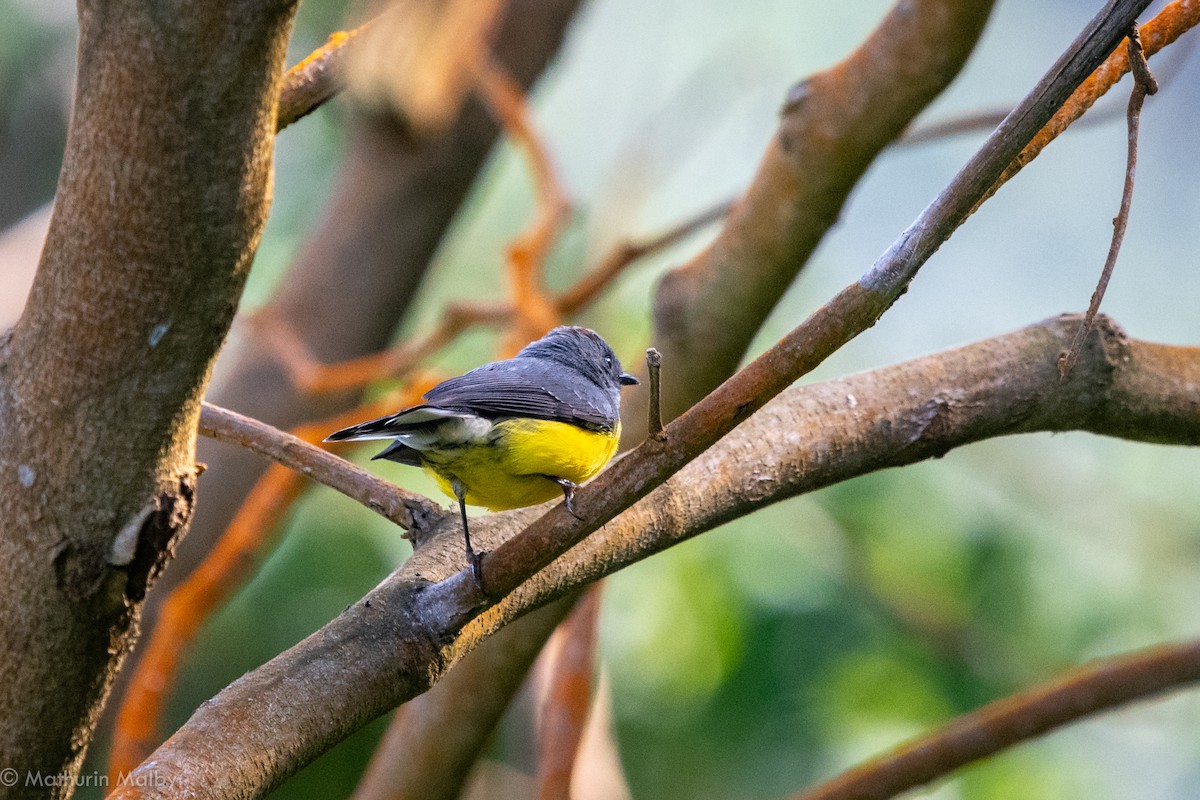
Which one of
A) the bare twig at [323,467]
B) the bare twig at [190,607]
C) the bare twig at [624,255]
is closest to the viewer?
the bare twig at [323,467]

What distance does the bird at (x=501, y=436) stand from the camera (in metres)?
2.18

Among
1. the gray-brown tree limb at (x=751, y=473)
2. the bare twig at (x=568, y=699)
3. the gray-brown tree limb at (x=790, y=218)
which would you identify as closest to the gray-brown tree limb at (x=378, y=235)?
the bare twig at (x=568, y=699)

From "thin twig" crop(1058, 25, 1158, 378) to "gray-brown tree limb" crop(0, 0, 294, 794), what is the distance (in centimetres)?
109

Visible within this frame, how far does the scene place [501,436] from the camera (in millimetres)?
2211

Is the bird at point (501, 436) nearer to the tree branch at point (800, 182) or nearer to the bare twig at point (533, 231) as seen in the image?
the tree branch at point (800, 182)

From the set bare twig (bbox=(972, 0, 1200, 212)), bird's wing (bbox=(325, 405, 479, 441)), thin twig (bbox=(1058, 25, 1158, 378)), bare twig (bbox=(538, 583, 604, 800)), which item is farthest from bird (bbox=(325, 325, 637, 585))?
bare twig (bbox=(972, 0, 1200, 212))

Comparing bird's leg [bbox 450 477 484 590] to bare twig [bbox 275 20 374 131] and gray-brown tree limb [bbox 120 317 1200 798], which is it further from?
bare twig [bbox 275 20 374 131]

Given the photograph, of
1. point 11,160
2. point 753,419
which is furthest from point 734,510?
point 11,160

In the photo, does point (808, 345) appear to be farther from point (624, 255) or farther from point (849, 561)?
point (849, 561)

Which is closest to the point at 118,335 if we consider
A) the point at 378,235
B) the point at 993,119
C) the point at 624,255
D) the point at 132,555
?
the point at 132,555

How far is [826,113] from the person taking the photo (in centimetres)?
263

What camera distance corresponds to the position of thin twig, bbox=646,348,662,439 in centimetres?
135

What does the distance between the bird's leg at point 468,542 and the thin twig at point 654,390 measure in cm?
33

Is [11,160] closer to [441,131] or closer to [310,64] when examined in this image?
[441,131]
